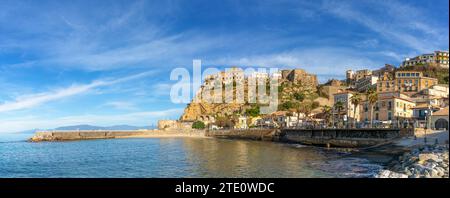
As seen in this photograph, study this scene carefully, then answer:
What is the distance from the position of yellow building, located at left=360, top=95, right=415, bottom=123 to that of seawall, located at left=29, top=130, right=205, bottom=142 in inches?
2565

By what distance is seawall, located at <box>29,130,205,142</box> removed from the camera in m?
99.6

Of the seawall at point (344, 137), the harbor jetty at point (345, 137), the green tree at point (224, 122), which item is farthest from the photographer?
the green tree at point (224, 122)

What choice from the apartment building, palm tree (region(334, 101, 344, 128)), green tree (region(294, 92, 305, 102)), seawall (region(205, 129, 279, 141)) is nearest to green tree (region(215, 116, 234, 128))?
seawall (region(205, 129, 279, 141))

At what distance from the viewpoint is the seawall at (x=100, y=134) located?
9956 cm

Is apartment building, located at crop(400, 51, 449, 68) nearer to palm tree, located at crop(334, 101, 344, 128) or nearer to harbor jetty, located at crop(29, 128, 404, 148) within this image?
palm tree, located at crop(334, 101, 344, 128)

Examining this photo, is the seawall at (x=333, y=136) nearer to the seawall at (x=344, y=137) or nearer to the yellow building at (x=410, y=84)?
the seawall at (x=344, y=137)

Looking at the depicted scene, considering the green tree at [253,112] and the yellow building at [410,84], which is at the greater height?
the yellow building at [410,84]

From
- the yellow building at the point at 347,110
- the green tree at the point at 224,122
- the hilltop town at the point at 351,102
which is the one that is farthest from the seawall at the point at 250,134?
the yellow building at the point at 347,110

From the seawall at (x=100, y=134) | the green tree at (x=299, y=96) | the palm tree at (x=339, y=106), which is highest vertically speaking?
the green tree at (x=299, y=96)

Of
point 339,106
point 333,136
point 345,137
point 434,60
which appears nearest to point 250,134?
point 339,106

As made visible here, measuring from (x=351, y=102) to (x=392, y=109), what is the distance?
35.5 feet

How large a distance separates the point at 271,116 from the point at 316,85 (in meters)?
49.2
